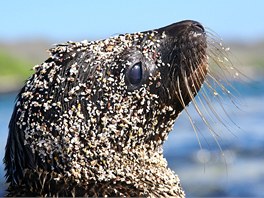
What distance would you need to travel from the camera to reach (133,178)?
5.86 meters

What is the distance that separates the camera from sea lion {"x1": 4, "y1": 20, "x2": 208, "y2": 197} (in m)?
5.75

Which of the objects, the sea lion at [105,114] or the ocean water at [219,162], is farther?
the ocean water at [219,162]

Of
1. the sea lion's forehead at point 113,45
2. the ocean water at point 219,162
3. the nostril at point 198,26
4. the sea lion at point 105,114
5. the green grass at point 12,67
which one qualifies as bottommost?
the sea lion at point 105,114

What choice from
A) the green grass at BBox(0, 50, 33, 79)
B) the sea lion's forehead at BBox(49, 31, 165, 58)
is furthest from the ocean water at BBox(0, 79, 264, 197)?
the green grass at BBox(0, 50, 33, 79)

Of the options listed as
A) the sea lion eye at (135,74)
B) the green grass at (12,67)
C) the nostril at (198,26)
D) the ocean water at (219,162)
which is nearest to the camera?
the sea lion eye at (135,74)

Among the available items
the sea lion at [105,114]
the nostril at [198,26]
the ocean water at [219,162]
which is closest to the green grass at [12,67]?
the ocean water at [219,162]

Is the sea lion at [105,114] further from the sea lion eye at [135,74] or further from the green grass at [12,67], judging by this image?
the green grass at [12,67]

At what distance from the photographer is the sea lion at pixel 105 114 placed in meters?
5.75

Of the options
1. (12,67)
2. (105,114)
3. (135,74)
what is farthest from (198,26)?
(12,67)

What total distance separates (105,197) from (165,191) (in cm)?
49

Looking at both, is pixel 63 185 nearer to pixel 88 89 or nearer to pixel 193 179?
pixel 88 89

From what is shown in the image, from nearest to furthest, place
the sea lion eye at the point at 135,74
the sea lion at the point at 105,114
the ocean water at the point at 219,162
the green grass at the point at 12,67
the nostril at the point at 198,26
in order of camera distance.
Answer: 1. the sea lion at the point at 105,114
2. the sea lion eye at the point at 135,74
3. the nostril at the point at 198,26
4. the ocean water at the point at 219,162
5. the green grass at the point at 12,67

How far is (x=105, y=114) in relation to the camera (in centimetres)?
584

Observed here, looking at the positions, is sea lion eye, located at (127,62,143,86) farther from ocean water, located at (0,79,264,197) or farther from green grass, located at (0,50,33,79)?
green grass, located at (0,50,33,79)
